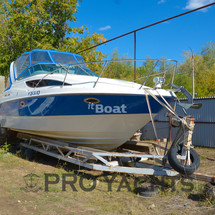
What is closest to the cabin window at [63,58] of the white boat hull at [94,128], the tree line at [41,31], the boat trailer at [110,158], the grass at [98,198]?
the white boat hull at [94,128]

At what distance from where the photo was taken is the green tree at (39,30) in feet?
45.8

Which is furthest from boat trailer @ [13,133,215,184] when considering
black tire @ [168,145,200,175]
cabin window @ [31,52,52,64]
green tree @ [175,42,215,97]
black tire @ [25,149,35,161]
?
green tree @ [175,42,215,97]

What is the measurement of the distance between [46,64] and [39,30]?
364 inches

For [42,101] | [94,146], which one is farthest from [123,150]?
[42,101]

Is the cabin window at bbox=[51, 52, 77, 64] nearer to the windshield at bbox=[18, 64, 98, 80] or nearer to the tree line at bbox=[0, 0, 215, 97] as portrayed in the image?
the windshield at bbox=[18, 64, 98, 80]

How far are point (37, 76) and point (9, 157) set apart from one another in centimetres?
239

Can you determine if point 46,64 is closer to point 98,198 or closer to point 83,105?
point 83,105

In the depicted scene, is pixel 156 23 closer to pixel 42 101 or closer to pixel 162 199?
pixel 42 101

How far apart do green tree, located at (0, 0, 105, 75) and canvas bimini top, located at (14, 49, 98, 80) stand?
7221 millimetres

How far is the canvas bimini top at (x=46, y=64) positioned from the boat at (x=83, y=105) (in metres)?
0.03

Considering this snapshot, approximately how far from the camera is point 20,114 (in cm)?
616

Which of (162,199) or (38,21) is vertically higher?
(38,21)

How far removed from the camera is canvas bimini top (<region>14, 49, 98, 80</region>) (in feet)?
19.4

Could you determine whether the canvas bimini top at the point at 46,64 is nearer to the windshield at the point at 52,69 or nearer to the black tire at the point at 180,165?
the windshield at the point at 52,69
